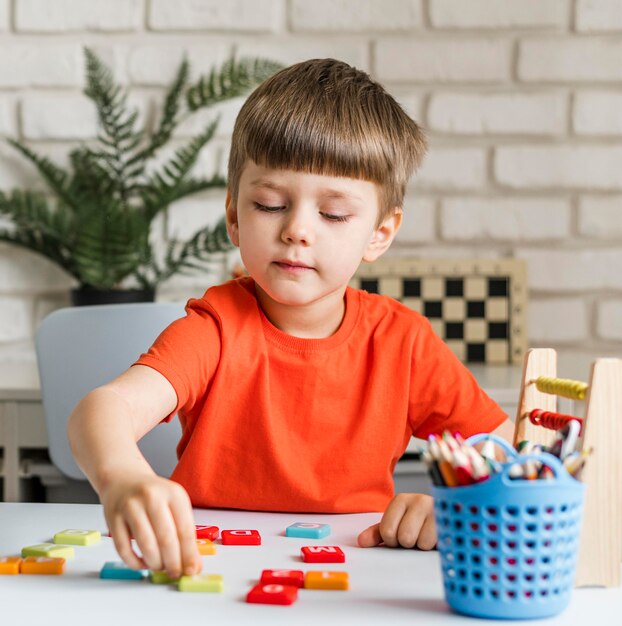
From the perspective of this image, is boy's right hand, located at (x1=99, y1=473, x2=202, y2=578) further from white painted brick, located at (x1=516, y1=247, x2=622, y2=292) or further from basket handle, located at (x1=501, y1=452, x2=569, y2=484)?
white painted brick, located at (x1=516, y1=247, x2=622, y2=292)

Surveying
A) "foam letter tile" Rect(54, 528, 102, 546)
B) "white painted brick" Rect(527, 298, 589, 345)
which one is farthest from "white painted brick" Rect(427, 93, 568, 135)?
"foam letter tile" Rect(54, 528, 102, 546)

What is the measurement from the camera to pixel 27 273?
7.21 feet

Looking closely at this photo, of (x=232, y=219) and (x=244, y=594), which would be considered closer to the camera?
(x=244, y=594)

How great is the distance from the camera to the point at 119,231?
1956 mm

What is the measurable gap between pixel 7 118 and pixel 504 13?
1.18 m

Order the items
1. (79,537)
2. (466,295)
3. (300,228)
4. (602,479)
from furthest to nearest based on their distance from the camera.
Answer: (466,295)
(300,228)
(79,537)
(602,479)

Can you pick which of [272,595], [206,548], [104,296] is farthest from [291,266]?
[104,296]

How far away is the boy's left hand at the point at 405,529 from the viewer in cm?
85

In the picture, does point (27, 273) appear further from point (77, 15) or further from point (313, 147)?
point (313, 147)

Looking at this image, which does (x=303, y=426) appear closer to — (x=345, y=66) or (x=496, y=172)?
(x=345, y=66)

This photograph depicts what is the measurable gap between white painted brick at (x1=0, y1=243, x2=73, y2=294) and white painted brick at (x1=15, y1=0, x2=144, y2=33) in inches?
20.7

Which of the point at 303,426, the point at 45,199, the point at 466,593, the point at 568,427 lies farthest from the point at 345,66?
the point at 45,199

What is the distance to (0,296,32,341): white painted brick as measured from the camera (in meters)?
2.21

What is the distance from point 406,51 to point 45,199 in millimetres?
897
